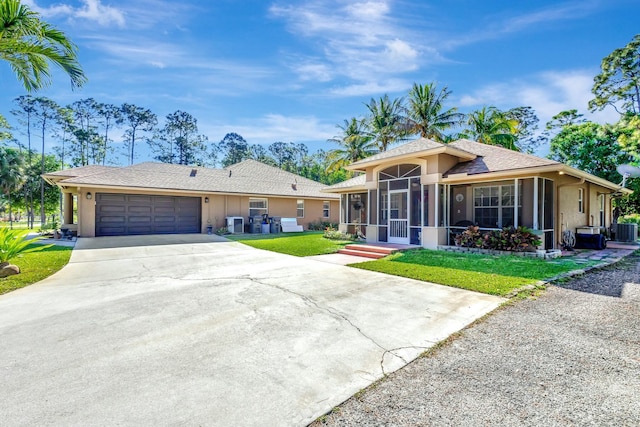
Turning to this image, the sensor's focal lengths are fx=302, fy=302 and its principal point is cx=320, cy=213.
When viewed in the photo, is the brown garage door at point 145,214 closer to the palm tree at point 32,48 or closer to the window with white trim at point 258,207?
the window with white trim at point 258,207

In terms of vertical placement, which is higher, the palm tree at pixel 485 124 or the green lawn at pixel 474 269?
the palm tree at pixel 485 124

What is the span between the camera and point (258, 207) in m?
20.1

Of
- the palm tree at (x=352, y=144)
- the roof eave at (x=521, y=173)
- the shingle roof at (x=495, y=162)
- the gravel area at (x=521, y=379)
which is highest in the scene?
the palm tree at (x=352, y=144)

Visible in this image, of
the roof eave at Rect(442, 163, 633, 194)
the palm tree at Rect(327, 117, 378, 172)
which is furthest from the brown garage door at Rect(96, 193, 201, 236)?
the roof eave at Rect(442, 163, 633, 194)

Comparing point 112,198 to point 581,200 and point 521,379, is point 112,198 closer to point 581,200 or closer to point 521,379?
point 521,379

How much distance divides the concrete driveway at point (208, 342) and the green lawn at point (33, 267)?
12.7 inches

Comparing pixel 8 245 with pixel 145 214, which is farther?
pixel 145 214

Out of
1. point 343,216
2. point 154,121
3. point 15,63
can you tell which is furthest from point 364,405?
point 154,121

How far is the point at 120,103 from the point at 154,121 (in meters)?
4.22

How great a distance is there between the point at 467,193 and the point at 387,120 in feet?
45.7

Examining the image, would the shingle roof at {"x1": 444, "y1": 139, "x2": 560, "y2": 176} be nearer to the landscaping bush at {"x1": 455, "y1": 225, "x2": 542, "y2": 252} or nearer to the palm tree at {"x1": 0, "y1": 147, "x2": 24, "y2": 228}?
the landscaping bush at {"x1": 455, "y1": 225, "x2": 542, "y2": 252}

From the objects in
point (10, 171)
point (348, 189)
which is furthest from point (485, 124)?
point (10, 171)

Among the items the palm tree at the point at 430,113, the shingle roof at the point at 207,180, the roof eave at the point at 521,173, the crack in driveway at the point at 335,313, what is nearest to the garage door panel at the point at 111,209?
the shingle roof at the point at 207,180

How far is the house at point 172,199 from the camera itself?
51.0 feet
